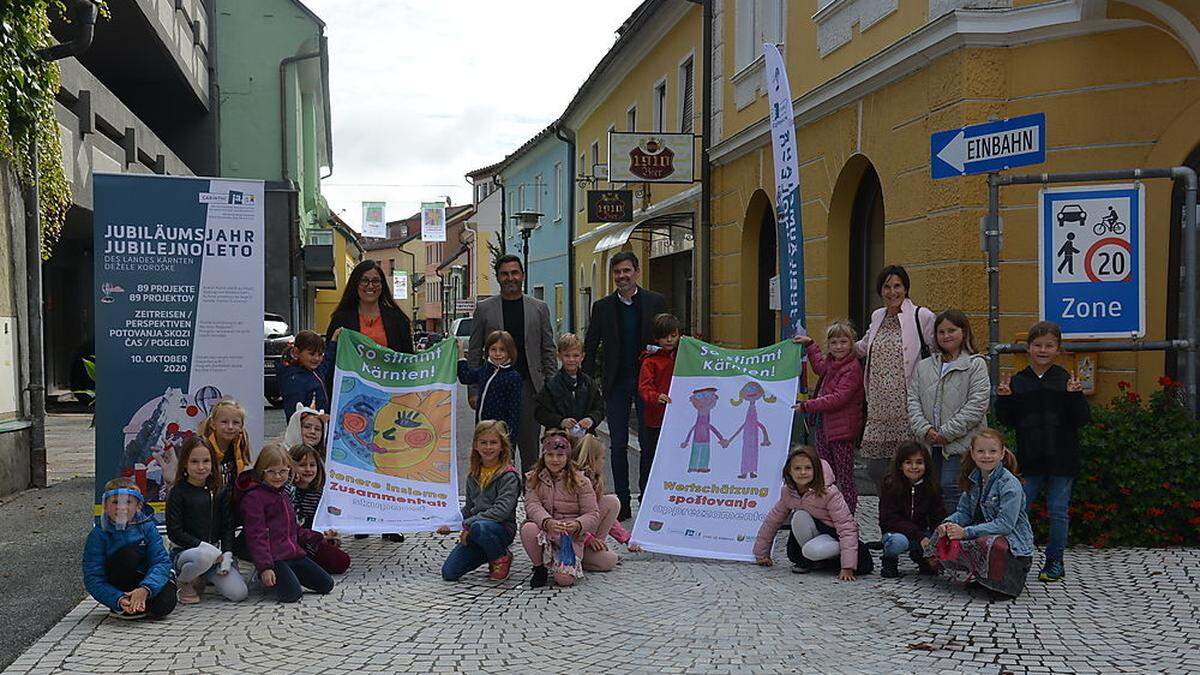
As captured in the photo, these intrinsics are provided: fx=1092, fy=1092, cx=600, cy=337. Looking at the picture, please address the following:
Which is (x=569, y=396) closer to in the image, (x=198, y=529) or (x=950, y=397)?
(x=950, y=397)

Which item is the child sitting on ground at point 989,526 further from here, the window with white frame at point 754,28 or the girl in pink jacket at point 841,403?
the window with white frame at point 754,28

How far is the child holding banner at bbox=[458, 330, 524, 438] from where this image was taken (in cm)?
695

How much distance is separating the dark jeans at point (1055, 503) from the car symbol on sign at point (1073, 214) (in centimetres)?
176

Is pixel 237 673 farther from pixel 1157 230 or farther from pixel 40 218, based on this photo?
pixel 1157 230

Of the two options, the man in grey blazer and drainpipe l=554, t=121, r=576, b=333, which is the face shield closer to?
the man in grey blazer

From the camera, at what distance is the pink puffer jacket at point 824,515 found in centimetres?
599

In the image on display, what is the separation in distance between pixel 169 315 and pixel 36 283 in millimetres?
3227

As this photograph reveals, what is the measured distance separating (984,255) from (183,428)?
6.27 m

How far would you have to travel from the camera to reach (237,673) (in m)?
4.45

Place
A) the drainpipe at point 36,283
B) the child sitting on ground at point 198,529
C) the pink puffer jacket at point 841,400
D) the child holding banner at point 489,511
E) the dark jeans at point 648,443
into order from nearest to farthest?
the child sitting on ground at point 198,529
the child holding banner at point 489,511
the pink puffer jacket at point 841,400
the dark jeans at point 648,443
the drainpipe at point 36,283

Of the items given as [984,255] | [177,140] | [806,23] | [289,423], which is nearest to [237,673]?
[289,423]

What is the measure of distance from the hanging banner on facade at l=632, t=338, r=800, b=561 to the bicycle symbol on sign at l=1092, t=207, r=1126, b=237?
A: 79.7 inches

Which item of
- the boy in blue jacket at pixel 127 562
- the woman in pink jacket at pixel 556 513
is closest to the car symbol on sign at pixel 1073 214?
the woman in pink jacket at pixel 556 513

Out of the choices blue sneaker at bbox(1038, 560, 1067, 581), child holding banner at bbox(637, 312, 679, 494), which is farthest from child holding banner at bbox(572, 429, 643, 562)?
blue sneaker at bbox(1038, 560, 1067, 581)
